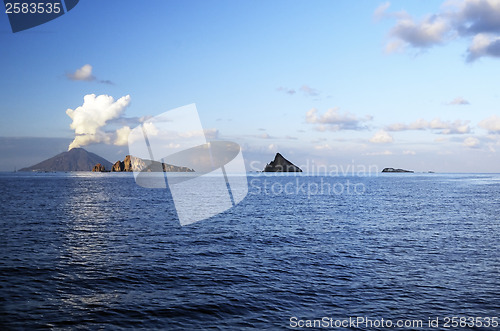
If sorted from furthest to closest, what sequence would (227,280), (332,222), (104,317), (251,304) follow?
(332,222) → (227,280) → (251,304) → (104,317)

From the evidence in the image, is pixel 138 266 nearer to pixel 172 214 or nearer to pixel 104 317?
pixel 104 317

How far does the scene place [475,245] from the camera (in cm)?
3838

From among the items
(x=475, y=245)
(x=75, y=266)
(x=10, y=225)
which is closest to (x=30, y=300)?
(x=75, y=266)

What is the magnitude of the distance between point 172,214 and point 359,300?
48.9 meters

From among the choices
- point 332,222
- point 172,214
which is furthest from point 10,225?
point 332,222

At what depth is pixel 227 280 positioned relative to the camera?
2553 centimetres

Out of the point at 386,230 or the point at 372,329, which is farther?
the point at 386,230

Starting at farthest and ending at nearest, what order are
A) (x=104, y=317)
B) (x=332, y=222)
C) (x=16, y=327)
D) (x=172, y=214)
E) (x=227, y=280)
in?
(x=172, y=214) < (x=332, y=222) < (x=227, y=280) < (x=104, y=317) < (x=16, y=327)

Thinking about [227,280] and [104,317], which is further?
[227,280]

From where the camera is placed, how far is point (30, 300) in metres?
21.2

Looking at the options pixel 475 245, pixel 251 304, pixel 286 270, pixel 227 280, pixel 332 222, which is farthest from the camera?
pixel 332 222

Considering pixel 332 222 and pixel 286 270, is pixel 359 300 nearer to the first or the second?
pixel 286 270

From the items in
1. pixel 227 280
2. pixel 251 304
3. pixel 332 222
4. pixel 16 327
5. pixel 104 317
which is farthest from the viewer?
pixel 332 222

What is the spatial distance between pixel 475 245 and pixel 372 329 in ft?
90.9
